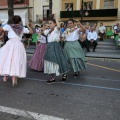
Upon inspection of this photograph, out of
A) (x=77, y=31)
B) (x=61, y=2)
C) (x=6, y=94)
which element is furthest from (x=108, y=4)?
(x=6, y=94)

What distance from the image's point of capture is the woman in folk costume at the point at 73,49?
6.30 meters

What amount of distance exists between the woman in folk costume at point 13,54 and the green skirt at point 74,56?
1.35 m

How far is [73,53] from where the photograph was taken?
6383mm

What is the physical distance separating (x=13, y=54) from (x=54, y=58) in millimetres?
995

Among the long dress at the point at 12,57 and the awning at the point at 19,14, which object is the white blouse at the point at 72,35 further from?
the awning at the point at 19,14

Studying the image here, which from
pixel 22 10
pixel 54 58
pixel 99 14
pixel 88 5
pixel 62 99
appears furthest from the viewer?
pixel 22 10

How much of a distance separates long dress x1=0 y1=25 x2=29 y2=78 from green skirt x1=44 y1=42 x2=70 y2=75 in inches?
25.3

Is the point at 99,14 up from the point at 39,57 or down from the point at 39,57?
up

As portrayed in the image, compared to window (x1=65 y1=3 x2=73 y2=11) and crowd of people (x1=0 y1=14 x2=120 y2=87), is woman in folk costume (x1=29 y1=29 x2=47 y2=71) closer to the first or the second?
crowd of people (x1=0 y1=14 x2=120 y2=87)

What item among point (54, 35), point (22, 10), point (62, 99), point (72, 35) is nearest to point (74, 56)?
point (72, 35)

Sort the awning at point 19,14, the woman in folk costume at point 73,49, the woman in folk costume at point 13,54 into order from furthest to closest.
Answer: the awning at point 19,14
the woman in folk costume at point 73,49
the woman in folk costume at point 13,54

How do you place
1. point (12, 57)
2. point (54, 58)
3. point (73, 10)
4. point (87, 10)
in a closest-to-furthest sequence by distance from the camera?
point (12, 57) → point (54, 58) → point (87, 10) → point (73, 10)

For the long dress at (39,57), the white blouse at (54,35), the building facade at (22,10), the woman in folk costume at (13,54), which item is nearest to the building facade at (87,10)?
the building facade at (22,10)

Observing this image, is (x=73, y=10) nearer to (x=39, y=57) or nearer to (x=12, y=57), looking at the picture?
(x=39, y=57)
